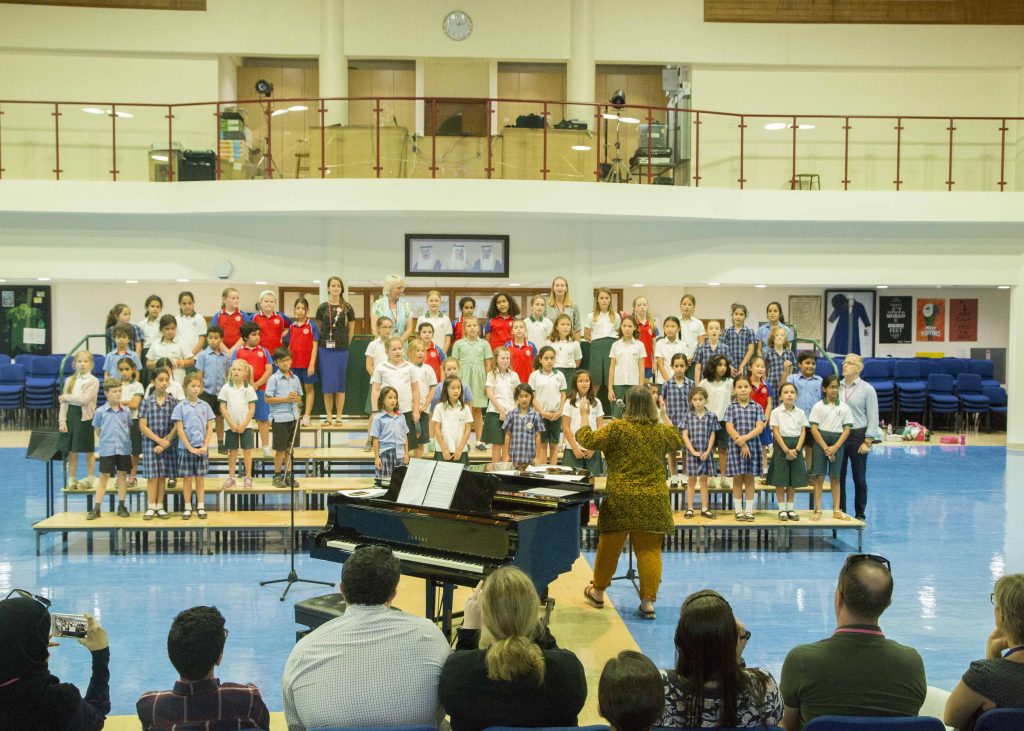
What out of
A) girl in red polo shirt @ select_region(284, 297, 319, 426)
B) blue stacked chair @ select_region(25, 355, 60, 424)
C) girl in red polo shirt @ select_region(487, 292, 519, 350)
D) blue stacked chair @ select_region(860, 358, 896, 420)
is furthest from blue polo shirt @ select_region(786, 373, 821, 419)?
blue stacked chair @ select_region(25, 355, 60, 424)

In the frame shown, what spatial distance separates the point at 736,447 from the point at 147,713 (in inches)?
281

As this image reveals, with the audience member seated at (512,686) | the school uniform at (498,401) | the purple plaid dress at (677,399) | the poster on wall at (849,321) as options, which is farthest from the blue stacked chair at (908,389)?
the audience member seated at (512,686)

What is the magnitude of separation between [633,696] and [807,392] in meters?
8.20

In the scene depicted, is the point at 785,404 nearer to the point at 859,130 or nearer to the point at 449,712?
the point at 449,712

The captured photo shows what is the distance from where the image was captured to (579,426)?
388 inches

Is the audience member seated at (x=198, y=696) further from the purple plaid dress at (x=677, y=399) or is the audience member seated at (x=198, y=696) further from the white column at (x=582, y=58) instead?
the white column at (x=582, y=58)

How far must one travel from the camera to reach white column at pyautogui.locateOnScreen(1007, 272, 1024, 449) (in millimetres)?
16469

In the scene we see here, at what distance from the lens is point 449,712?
335cm

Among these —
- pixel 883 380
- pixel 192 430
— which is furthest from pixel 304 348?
pixel 883 380

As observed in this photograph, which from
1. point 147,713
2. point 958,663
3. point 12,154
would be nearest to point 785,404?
point 958,663

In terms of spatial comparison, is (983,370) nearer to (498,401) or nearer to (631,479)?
(498,401)

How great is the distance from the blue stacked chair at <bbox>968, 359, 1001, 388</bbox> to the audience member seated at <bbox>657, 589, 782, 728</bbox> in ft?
57.5

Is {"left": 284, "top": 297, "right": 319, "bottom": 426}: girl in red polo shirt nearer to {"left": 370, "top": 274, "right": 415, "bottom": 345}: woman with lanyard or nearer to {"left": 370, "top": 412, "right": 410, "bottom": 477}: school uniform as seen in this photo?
{"left": 370, "top": 274, "right": 415, "bottom": 345}: woman with lanyard

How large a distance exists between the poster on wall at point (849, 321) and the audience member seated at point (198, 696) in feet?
60.1
